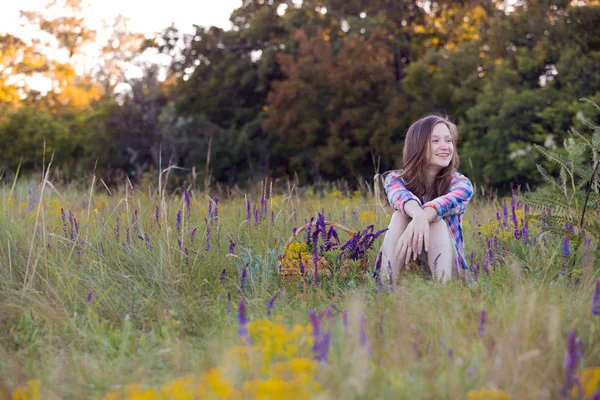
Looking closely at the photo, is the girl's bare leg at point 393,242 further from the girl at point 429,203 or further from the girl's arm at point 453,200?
the girl's arm at point 453,200

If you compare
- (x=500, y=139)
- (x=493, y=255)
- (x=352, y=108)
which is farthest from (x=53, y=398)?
(x=352, y=108)

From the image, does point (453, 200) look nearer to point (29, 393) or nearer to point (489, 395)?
point (489, 395)

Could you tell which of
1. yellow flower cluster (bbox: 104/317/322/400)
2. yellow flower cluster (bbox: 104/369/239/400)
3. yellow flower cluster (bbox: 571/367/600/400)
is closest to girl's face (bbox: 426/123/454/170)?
yellow flower cluster (bbox: 104/317/322/400)

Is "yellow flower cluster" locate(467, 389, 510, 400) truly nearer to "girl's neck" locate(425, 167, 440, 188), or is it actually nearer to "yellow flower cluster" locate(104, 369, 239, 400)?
"yellow flower cluster" locate(104, 369, 239, 400)

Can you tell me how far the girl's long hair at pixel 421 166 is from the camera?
3.90 m

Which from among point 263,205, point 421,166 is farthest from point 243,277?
point 421,166

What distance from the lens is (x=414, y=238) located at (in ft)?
11.1

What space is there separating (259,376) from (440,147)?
2318mm

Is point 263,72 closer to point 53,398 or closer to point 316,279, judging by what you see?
point 316,279

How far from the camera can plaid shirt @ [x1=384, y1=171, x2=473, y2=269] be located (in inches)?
141

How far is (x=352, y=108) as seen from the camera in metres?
14.3

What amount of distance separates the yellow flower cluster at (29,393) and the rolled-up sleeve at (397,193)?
7.12ft

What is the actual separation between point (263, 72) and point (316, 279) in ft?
43.9

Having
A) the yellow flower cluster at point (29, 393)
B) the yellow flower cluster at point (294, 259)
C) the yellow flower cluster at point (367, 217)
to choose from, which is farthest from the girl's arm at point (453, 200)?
the yellow flower cluster at point (29, 393)
